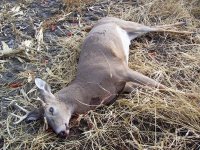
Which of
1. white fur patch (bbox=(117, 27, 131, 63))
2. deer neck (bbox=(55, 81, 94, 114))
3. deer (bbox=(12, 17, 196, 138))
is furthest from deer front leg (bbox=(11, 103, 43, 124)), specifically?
white fur patch (bbox=(117, 27, 131, 63))

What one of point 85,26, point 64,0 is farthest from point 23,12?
point 85,26

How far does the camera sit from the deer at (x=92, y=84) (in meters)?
3.96

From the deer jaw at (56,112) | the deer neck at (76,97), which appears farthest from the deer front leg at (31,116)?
the deer neck at (76,97)

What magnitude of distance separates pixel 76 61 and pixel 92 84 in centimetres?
94

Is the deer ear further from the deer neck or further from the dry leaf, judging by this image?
the dry leaf

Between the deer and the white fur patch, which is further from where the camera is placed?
the white fur patch

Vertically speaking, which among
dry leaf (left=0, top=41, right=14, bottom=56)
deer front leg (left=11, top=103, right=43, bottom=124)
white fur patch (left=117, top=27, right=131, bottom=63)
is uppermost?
white fur patch (left=117, top=27, right=131, bottom=63)

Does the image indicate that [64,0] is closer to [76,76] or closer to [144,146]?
[76,76]

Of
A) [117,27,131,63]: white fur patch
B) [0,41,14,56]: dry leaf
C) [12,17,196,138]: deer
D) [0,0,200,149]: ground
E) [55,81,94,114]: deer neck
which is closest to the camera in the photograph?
[0,0,200,149]: ground

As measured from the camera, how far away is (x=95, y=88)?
4.19m

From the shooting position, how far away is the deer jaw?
3844 mm

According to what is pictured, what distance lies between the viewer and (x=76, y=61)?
5.10 metres

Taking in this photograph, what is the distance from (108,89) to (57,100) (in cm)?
50

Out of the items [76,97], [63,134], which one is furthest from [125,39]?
[63,134]
